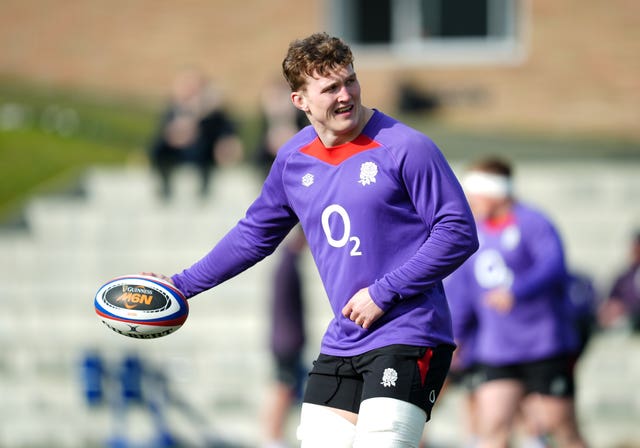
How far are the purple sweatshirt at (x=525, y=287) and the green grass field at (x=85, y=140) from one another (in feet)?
28.2

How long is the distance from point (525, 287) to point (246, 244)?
10.4 feet

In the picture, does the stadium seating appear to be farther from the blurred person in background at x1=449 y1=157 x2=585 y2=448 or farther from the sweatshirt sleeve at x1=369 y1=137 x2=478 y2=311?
the sweatshirt sleeve at x1=369 y1=137 x2=478 y2=311

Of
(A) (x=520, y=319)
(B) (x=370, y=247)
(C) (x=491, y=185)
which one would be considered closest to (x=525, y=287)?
(A) (x=520, y=319)

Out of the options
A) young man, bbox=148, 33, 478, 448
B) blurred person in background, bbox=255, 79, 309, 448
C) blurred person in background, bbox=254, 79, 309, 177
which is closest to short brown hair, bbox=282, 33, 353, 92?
young man, bbox=148, 33, 478, 448

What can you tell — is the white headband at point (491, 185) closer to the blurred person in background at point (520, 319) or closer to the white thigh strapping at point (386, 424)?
the blurred person in background at point (520, 319)

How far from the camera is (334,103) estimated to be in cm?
475

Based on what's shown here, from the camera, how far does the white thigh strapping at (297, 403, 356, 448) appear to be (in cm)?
485

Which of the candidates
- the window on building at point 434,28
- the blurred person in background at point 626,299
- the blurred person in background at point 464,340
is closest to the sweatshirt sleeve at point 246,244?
the blurred person in background at point 464,340

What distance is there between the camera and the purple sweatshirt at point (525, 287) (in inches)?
313

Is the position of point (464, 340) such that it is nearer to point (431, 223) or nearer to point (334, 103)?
point (431, 223)

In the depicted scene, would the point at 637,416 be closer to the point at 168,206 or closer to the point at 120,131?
the point at 168,206

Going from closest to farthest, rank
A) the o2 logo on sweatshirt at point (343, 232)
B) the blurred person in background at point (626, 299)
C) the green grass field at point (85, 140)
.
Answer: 1. the o2 logo on sweatshirt at point (343, 232)
2. the blurred person in background at point (626, 299)
3. the green grass field at point (85, 140)

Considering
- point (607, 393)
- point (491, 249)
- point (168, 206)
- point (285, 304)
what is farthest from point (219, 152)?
point (491, 249)

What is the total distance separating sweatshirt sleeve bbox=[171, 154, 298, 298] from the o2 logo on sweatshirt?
350 millimetres
